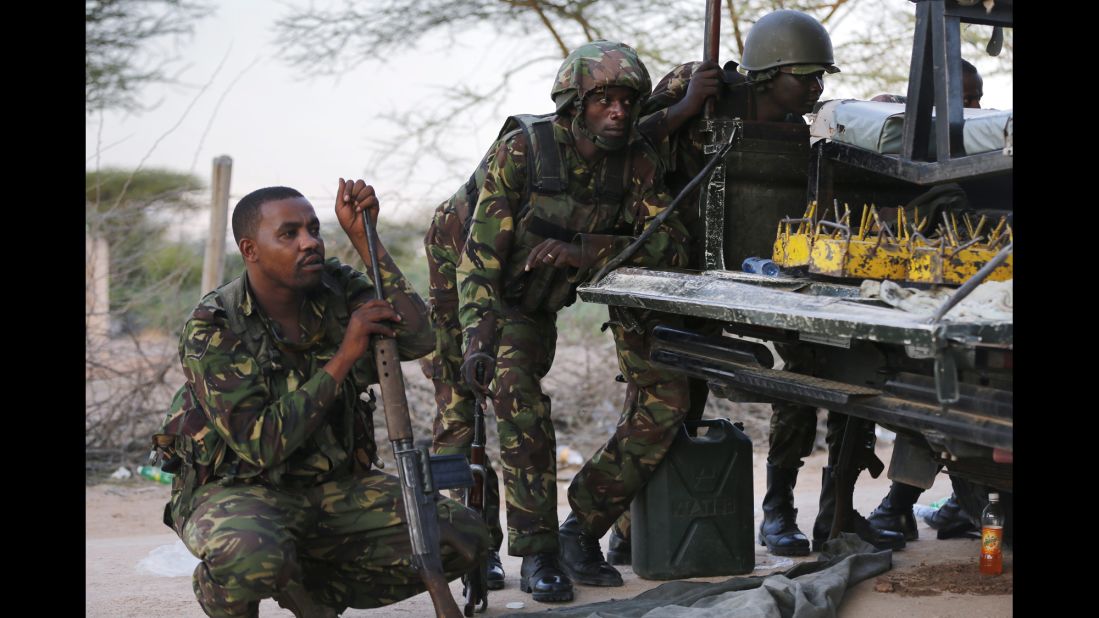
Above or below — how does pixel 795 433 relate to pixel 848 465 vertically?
above

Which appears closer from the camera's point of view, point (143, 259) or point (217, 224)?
point (217, 224)

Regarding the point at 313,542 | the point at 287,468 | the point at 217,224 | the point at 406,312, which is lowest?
the point at 313,542

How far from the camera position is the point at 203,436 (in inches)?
147

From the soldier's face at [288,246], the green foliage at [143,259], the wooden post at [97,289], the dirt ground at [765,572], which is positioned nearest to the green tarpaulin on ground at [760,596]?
the dirt ground at [765,572]

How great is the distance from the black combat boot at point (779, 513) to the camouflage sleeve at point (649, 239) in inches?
47.8

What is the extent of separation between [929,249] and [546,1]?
6.65 meters

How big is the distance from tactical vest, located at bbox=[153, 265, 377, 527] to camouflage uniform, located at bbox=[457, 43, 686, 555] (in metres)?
1.02

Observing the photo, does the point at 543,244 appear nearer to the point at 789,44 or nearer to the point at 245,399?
the point at 789,44

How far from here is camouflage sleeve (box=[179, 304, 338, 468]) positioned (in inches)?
142

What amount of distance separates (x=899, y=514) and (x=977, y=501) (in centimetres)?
35

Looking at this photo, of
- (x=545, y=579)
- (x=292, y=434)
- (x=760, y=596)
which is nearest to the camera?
(x=292, y=434)

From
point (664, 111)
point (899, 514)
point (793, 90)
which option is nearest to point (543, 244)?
point (664, 111)

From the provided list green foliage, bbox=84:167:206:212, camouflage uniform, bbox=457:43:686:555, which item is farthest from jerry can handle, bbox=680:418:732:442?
green foliage, bbox=84:167:206:212

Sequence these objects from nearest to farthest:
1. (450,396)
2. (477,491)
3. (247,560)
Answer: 1. (247,560)
2. (477,491)
3. (450,396)
